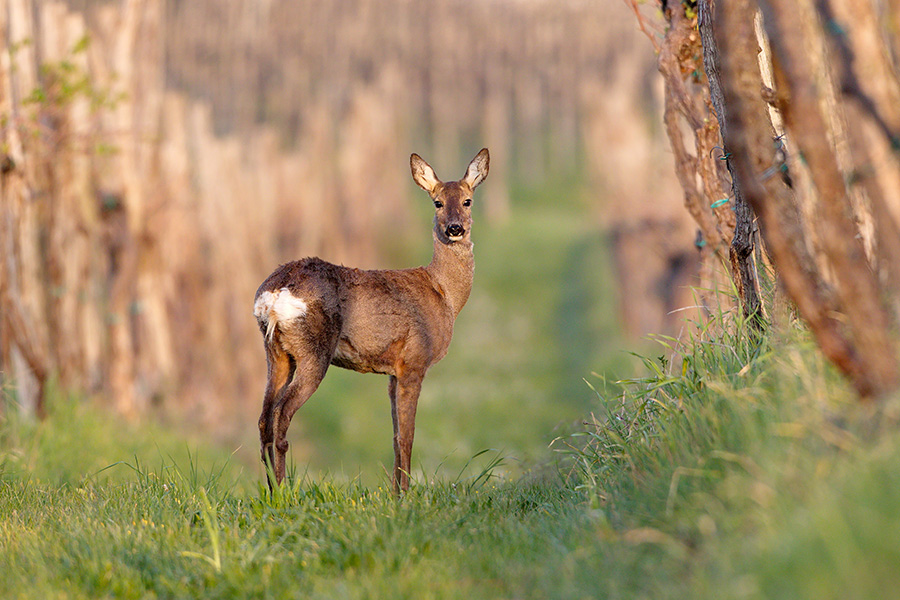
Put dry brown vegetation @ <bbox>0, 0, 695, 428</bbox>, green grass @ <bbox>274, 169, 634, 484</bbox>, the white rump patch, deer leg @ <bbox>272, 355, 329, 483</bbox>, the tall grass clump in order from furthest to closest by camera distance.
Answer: green grass @ <bbox>274, 169, 634, 484</bbox> < dry brown vegetation @ <bbox>0, 0, 695, 428</bbox> < the white rump patch < deer leg @ <bbox>272, 355, 329, 483</bbox> < the tall grass clump

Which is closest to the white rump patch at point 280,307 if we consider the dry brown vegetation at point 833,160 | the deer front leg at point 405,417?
the deer front leg at point 405,417

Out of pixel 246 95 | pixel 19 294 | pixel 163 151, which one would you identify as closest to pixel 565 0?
pixel 246 95

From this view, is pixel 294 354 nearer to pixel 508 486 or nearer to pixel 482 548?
pixel 508 486

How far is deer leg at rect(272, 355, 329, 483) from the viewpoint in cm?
561

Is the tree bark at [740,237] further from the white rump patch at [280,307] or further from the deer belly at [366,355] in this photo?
the white rump patch at [280,307]

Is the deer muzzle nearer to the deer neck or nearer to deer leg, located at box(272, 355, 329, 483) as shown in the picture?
the deer neck

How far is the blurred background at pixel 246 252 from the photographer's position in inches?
396

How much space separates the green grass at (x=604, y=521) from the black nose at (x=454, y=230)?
1.69m

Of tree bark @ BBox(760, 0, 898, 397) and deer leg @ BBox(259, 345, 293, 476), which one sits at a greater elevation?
tree bark @ BBox(760, 0, 898, 397)

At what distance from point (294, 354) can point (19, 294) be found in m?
4.69

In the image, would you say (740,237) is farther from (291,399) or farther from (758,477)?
(291,399)

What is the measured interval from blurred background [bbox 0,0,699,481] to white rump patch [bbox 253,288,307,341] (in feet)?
4.19

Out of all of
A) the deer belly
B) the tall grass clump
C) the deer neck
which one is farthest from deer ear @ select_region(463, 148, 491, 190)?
the tall grass clump

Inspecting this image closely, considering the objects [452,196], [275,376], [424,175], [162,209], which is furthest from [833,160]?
[162,209]
